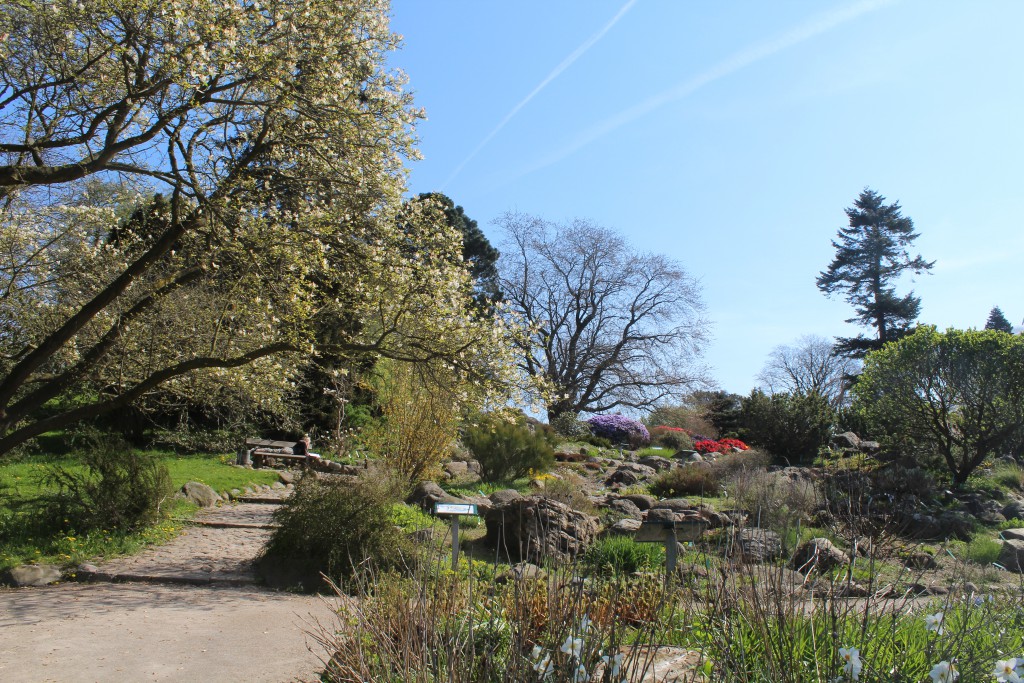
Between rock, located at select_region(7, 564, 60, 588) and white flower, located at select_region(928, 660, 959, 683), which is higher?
white flower, located at select_region(928, 660, 959, 683)

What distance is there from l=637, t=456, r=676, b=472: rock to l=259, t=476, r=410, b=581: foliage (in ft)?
39.9

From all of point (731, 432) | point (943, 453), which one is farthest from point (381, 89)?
point (731, 432)

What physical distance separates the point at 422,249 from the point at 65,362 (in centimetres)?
497

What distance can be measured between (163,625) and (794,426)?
17.8 metres

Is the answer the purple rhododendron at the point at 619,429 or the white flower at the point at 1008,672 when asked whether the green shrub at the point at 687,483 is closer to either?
the purple rhododendron at the point at 619,429

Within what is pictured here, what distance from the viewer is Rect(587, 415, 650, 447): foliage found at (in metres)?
26.4

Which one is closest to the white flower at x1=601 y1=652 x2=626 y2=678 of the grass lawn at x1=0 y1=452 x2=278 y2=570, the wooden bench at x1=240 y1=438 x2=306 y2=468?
the grass lawn at x1=0 y1=452 x2=278 y2=570

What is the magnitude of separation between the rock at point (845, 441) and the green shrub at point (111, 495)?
641 inches

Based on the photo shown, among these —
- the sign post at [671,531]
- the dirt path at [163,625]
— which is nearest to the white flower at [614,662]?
the dirt path at [163,625]

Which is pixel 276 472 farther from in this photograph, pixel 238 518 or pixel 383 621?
pixel 383 621

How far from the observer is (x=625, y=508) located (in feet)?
40.5

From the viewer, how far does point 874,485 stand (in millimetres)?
13945

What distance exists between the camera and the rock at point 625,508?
11999mm

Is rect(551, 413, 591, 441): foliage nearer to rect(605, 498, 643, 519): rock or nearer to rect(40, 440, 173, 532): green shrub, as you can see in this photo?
rect(605, 498, 643, 519): rock
